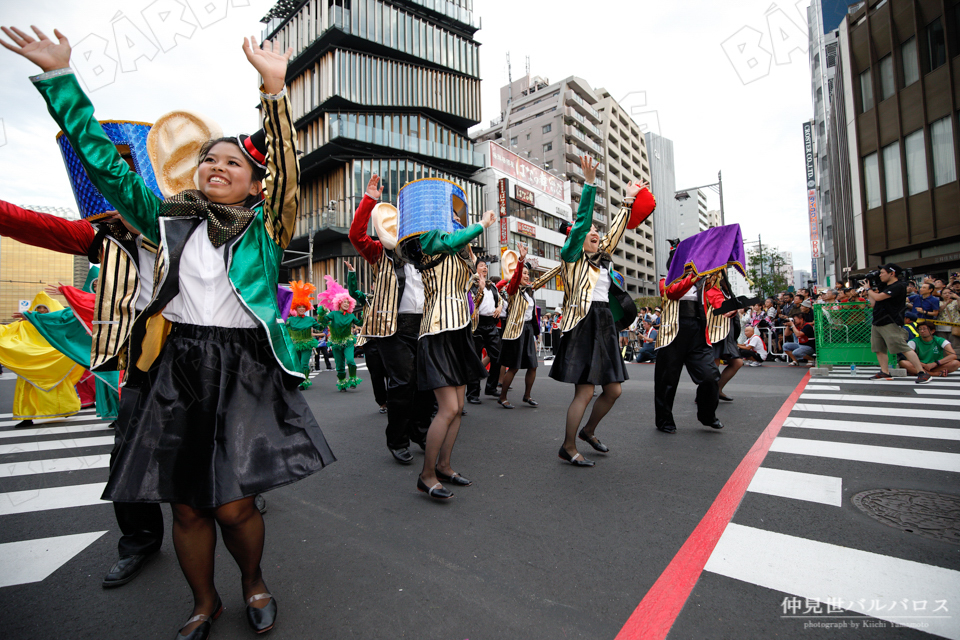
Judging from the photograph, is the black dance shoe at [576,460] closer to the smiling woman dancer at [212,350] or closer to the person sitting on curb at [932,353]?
the smiling woman dancer at [212,350]

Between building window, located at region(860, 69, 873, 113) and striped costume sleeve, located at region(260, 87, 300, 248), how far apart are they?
24.7 metres

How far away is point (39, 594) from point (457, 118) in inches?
1408

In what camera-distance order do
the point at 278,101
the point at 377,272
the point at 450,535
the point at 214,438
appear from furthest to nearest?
the point at 377,272, the point at 450,535, the point at 278,101, the point at 214,438

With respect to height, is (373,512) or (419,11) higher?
(419,11)

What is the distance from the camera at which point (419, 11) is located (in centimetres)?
3362

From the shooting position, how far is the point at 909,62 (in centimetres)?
1753

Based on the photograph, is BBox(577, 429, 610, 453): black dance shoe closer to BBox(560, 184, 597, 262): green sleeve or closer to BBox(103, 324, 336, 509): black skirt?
BBox(560, 184, 597, 262): green sleeve

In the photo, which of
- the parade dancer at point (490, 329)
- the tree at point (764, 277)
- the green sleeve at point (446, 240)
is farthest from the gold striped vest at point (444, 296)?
the tree at point (764, 277)

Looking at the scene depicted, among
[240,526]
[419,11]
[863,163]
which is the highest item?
[419,11]

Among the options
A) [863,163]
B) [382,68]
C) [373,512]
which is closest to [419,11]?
[382,68]

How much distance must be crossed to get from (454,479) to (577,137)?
6060cm

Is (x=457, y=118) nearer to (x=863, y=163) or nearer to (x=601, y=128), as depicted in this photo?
(x=863, y=163)

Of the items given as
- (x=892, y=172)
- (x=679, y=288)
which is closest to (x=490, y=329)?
(x=679, y=288)

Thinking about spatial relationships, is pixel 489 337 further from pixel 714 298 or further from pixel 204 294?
pixel 204 294
